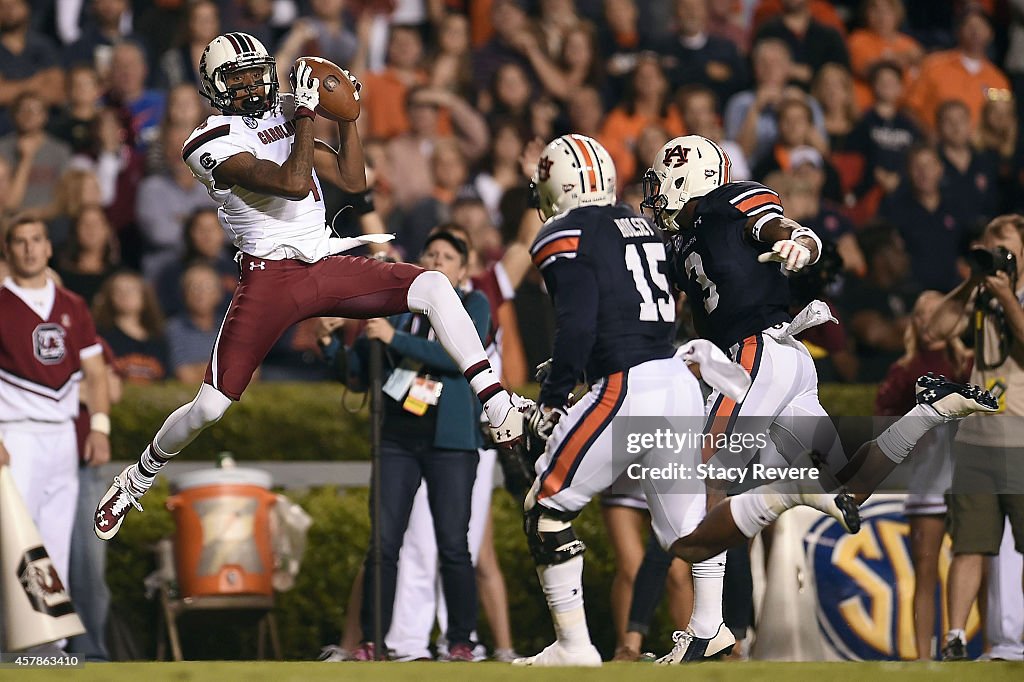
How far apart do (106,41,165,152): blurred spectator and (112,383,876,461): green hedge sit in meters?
2.94

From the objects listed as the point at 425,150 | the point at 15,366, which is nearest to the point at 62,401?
the point at 15,366

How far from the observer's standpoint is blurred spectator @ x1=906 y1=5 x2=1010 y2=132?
13.4 metres

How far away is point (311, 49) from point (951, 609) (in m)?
6.71

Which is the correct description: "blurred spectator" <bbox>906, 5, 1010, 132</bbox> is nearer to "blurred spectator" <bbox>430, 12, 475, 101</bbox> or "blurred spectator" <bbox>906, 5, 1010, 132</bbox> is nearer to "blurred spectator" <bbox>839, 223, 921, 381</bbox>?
"blurred spectator" <bbox>839, 223, 921, 381</bbox>

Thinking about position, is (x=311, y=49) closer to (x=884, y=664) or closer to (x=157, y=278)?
(x=157, y=278)

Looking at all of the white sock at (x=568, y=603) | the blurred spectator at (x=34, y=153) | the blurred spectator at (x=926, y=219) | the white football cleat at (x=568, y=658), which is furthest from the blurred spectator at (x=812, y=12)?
the white football cleat at (x=568, y=658)

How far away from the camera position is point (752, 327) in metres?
7.05

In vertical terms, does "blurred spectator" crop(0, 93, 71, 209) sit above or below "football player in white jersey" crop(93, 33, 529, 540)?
above

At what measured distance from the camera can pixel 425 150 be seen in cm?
1219

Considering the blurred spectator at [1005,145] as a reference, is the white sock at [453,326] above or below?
below

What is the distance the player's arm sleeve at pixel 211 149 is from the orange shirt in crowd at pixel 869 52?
7.49m

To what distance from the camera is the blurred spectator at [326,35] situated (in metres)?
12.8

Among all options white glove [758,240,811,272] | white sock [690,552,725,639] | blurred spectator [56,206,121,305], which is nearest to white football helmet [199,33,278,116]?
white glove [758,240,811,272]

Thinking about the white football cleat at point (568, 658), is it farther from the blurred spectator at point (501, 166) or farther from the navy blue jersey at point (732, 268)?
the blurred spectator at point (501, 166)
